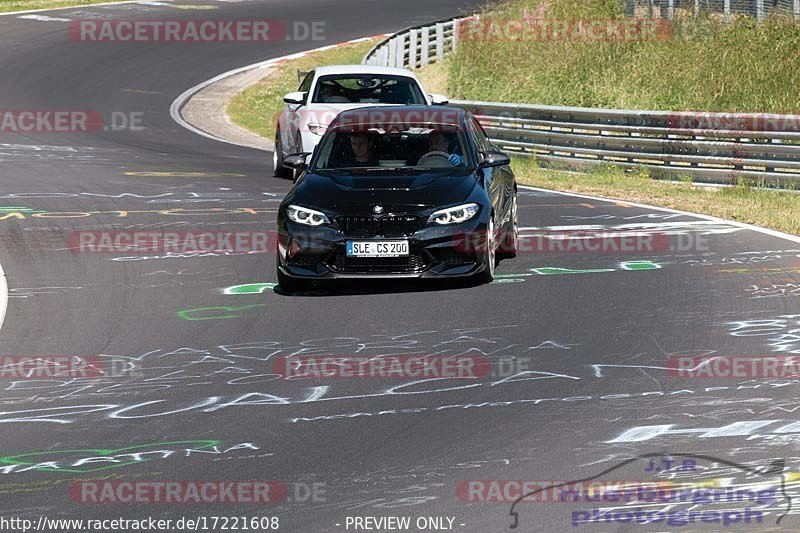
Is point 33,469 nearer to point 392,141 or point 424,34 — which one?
point 392,141

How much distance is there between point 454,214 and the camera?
12.2 m

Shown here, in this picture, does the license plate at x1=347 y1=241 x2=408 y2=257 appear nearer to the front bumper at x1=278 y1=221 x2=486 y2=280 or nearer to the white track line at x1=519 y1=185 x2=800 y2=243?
the front bumper at x1=278 y1=221 x2=486 y2=280

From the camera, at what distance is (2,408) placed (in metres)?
8.64

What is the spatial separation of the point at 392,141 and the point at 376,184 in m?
1.07

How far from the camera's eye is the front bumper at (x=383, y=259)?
39.3 feet

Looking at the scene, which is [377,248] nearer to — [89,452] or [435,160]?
[435,160]

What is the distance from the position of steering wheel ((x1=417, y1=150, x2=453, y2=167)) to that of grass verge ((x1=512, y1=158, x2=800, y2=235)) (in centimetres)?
435

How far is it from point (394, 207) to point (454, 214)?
539 millimetres

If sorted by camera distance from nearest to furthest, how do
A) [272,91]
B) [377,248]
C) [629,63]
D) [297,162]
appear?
[377,248] < [297,162] < [629,63] < [272,91]

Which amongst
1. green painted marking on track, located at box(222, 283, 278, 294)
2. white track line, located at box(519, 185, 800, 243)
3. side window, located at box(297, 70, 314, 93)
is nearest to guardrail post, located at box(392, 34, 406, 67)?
side window, located at box(297, 70, 314, 93)

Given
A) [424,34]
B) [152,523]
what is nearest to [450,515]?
[152,523]

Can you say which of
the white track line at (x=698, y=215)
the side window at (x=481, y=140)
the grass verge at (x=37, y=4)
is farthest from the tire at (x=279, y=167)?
the grass verge at (x=37, y=4)

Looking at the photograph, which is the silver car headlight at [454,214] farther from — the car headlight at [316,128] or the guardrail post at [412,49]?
the guardrail post at [412,49]

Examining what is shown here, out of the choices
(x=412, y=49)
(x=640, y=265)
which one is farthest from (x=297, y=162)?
(x=412, y=49)
